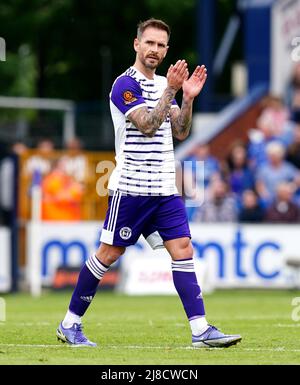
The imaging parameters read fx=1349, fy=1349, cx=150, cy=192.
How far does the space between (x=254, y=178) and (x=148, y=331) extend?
10.8 metres

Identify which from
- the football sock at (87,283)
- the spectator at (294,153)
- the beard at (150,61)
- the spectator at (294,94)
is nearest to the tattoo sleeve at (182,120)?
the beard at (150,61)

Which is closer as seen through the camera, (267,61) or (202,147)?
(202,147)

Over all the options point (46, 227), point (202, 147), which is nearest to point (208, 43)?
point (202, 147)

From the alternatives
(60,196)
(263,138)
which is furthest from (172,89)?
(263,138)

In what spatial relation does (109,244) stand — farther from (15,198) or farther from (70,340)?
(15,198)

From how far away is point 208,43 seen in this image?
1104 inches

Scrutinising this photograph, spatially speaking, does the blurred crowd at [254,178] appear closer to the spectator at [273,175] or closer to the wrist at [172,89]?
the spectator at [273,175]

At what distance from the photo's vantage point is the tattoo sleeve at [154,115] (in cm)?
1022

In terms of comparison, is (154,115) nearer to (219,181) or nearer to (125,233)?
(125,233)

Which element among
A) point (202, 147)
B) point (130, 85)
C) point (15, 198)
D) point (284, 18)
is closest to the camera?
point (130, 85)

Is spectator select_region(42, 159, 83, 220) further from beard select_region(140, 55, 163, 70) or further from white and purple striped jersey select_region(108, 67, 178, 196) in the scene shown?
beard select_region(140, 55, 163, 70)

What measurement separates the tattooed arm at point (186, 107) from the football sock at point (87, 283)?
3.95ft

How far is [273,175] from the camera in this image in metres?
22.6
